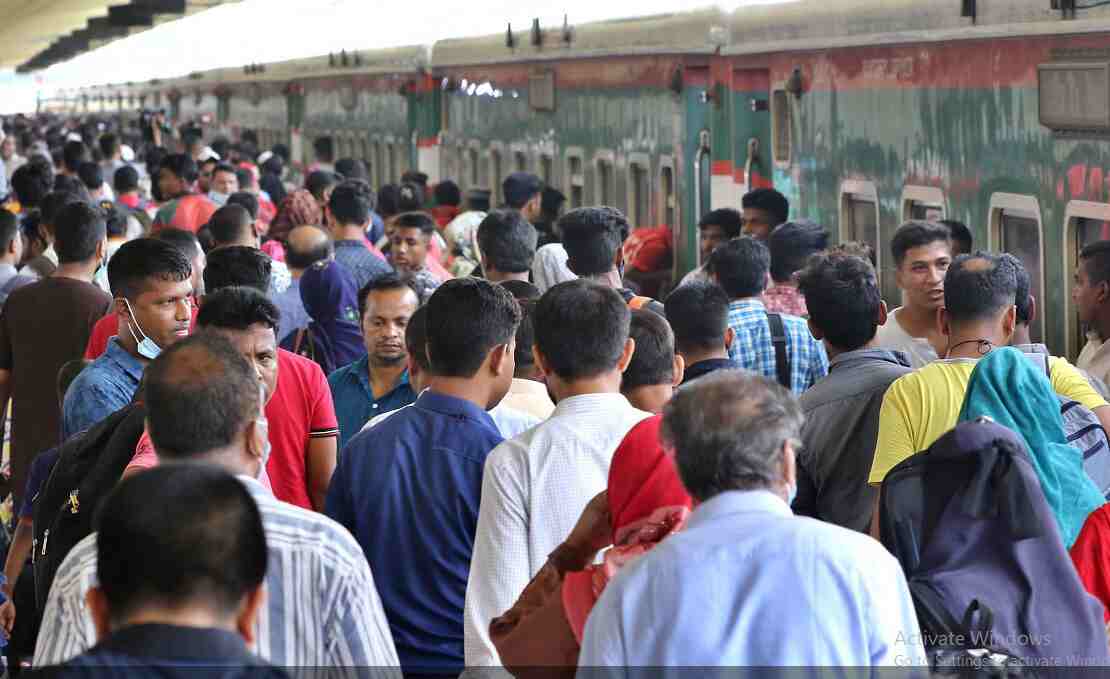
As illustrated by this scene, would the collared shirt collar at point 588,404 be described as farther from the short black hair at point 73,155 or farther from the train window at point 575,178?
the short black hair at point 73,155

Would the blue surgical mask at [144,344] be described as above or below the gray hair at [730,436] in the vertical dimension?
below

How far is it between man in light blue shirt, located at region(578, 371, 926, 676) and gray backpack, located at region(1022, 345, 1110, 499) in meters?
1.66

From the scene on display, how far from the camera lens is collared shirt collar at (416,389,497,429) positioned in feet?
11.8

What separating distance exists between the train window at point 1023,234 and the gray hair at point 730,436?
11.8 feet

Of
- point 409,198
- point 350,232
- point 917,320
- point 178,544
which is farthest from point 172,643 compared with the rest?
point 409,198

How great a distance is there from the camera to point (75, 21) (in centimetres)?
2947

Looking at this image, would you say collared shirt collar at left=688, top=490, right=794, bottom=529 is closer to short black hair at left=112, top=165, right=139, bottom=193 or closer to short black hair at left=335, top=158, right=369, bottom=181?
short black hair at left=112, top=165, right=139, bottom=193

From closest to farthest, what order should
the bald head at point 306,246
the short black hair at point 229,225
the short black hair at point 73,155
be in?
the bald head at point 306,246 < the short black hair at point 229,225 < the short black hair at point 73,155

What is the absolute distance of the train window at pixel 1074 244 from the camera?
218 inches

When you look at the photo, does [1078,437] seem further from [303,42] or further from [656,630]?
[303,42]

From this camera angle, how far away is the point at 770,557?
241 cm

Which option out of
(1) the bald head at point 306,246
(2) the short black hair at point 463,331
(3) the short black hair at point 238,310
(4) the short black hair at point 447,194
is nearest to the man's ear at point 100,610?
(2) the short black hair at point 463,331

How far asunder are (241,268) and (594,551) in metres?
2.80

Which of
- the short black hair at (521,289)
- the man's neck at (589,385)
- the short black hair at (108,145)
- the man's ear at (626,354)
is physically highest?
the short black hair at (108,145)
